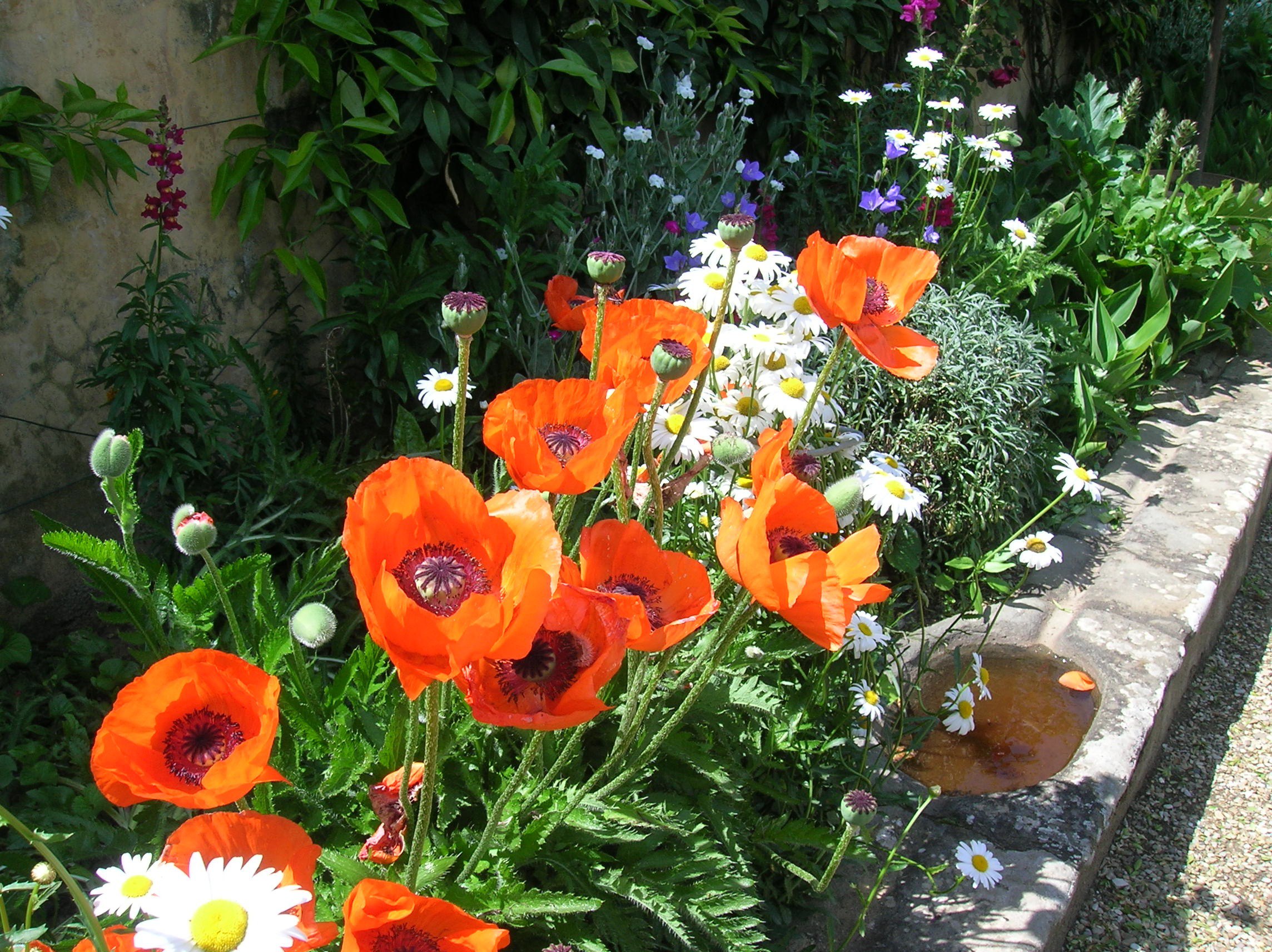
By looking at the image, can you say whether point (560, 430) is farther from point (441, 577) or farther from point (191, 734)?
point (191, 734)

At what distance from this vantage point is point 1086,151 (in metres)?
4.97

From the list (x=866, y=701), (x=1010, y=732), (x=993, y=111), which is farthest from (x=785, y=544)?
(x=993, y=111)

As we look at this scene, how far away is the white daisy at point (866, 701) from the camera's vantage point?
2012 mm

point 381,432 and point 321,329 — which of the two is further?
point 381,432

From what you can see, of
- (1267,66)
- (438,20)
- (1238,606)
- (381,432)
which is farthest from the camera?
(1267,66)

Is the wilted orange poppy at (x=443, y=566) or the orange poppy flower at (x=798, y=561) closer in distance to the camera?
the wilted orange poppy at (x=443, y=566)

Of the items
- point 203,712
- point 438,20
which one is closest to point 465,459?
point 438,20

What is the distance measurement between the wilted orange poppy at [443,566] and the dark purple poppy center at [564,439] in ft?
0.47

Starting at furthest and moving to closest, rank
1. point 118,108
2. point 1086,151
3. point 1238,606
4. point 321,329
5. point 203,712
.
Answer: point 1086,151, point 1238,606, point 321,329, point 118,108, point 203,712

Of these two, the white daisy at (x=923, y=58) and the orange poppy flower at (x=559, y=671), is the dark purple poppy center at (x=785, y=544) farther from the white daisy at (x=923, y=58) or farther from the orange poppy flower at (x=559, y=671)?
the white daisy at (x=923, y=58)

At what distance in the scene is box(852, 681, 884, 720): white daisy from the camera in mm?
2012

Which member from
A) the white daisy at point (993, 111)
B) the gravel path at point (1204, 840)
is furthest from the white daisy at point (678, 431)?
the white daisy at point (993, 111)

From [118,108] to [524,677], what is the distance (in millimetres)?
1867

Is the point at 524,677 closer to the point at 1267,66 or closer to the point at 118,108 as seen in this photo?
the point at 118,108
